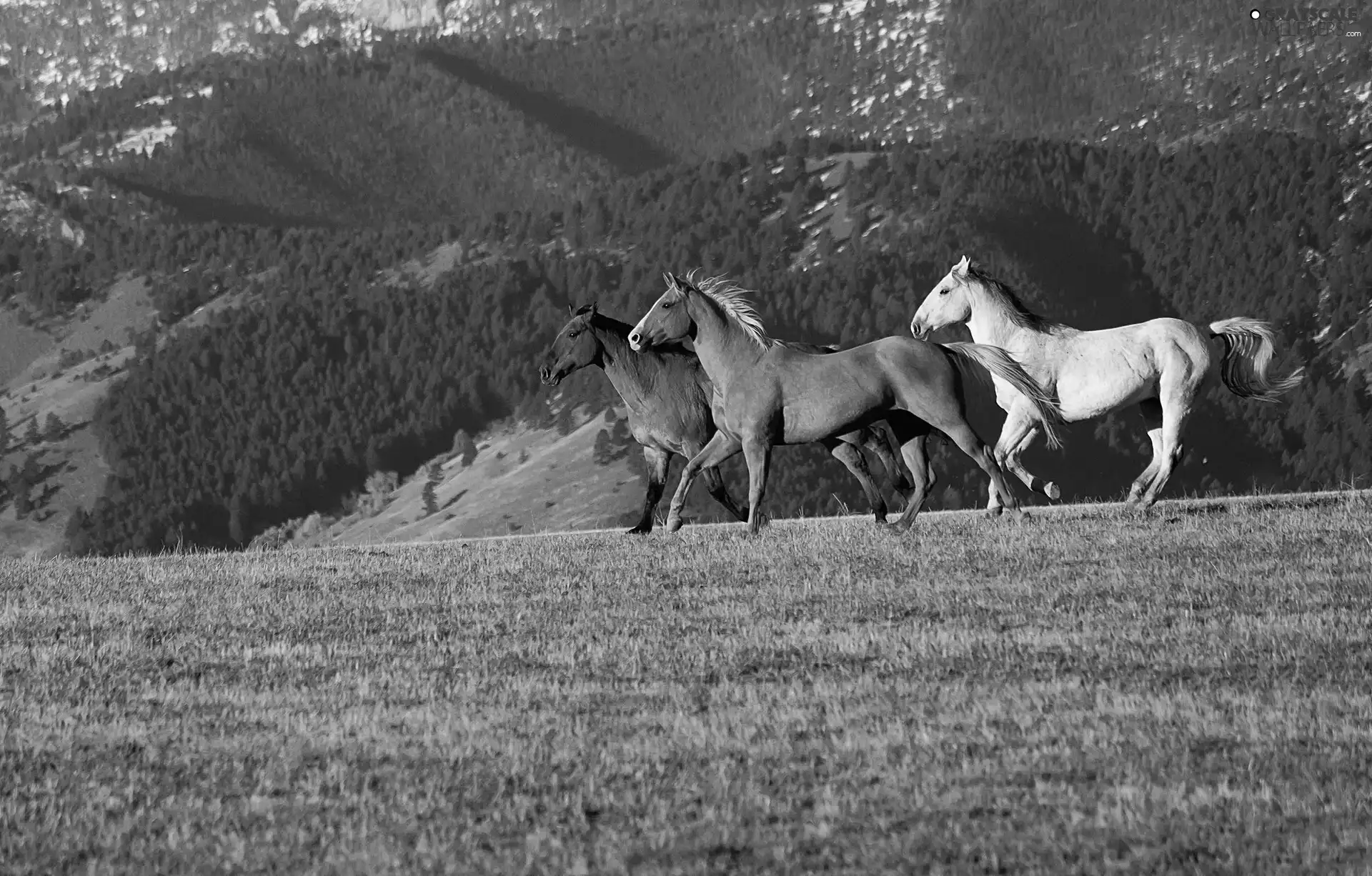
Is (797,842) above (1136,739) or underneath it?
above

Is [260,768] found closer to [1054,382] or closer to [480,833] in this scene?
[480,833]

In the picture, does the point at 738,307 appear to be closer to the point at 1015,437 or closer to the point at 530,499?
the point at 1015,437

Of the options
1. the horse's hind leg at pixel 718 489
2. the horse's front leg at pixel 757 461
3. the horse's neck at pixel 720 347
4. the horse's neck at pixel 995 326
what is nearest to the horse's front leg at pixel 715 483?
the horse's hind leg at pixel 718 489

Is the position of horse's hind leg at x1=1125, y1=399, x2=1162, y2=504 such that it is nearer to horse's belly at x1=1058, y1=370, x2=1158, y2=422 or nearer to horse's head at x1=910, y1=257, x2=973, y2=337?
horse's belly at x1=1058, y1=370, x2=1158, y2=422

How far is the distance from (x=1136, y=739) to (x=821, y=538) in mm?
9317


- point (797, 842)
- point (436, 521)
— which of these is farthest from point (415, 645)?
point (436, 521)

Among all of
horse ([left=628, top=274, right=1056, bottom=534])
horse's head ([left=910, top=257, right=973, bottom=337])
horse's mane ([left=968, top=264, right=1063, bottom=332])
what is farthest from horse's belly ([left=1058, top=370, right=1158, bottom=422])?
horse's head ([left=910, top=257, right=973, bottom=337])

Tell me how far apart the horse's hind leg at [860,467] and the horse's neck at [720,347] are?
1526mm

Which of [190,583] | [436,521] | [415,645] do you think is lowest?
[436,521]

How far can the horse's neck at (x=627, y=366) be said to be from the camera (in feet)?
68.3

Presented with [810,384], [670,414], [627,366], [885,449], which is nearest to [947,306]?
[885,449]

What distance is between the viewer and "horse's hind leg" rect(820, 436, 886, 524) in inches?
789

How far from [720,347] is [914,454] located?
2.22m

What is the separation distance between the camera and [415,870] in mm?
7156
